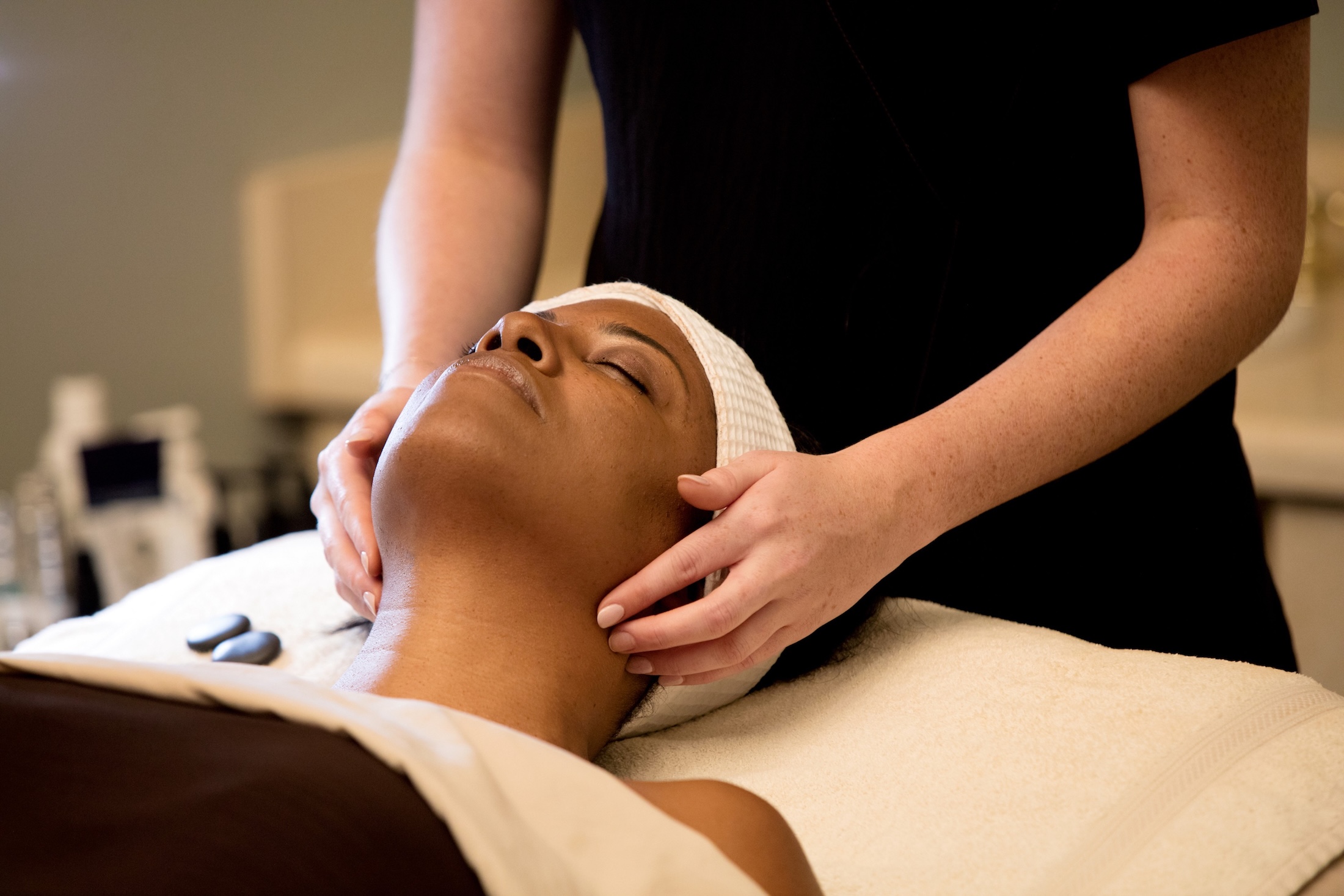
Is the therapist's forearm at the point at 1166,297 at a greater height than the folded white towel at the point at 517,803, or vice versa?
the therapist's forearm at the point at 1166,297

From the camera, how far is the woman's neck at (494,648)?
0.90 metres

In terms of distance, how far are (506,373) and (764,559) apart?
0.87 feet

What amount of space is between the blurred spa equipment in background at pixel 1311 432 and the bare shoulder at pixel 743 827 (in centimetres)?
135

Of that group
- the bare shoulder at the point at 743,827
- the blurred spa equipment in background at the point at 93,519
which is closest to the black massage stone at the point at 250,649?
the bare shoulder at the point at 743,827

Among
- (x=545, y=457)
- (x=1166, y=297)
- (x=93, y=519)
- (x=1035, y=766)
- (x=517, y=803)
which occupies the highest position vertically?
(x=1166, y=297)

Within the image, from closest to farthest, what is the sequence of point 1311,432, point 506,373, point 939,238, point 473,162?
1. point 506,373
2. point 939,238
3. point 473,162
4. point 1311,432

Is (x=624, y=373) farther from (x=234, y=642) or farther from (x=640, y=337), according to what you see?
(x=234, y=642)

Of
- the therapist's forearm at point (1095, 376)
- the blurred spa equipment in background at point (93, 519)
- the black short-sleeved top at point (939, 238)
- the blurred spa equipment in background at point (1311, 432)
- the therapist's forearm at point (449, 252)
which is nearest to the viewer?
the therapist's forearm at point (1095, 376)

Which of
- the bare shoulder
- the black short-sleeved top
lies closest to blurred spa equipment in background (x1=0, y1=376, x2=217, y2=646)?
the black short-sleeved top

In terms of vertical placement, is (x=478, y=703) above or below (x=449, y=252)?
below

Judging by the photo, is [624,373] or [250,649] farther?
[250,649]

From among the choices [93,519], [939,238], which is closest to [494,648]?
[939,238]

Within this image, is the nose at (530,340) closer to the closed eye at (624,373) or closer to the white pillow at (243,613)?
the closed eye at (624,373)

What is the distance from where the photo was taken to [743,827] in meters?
0.75
